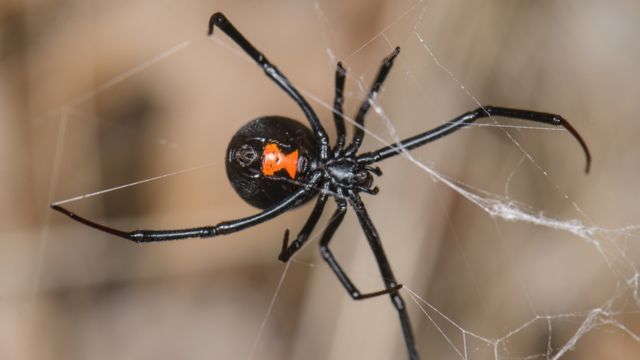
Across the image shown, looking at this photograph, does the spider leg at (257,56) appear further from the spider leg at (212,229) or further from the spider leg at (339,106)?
the spider leg at (212,229)

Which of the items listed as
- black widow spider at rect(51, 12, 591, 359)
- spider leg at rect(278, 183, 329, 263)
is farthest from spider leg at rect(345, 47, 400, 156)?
spider leg at rect(278, 183, 329, 263)

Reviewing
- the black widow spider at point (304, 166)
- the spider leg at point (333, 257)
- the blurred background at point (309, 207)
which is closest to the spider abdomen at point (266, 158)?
the black widow spider at point (304, 166)

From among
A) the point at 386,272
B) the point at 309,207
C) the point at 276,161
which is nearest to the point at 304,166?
the point at 276,161

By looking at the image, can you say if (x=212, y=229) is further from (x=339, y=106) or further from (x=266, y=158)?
(x=339, y=106)

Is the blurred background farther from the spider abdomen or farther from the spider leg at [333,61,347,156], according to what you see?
the spider abdomen

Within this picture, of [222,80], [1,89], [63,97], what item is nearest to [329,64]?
[222,80]

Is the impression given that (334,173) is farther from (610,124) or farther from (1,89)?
(1,89)

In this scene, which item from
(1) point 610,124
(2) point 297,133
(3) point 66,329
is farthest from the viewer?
(3) point 66,329
